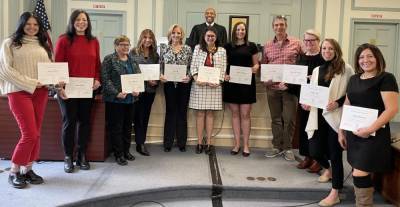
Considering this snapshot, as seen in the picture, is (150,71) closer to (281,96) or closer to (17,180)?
(281,96)

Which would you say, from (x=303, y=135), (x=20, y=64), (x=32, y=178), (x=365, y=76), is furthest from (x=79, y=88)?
(x=365, y=76)

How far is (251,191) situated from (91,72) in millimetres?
1739

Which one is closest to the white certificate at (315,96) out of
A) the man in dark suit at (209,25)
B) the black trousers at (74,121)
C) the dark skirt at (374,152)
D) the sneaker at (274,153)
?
the dark skirt at (374,152)

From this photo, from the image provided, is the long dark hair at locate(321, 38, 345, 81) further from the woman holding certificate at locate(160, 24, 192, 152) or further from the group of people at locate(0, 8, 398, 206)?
the woman holding certificate at locate(160, 24, 192, 152)

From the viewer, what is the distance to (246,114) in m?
4.32

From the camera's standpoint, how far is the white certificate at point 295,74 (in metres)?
3.71

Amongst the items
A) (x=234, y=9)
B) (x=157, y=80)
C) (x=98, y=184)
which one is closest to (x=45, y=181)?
(x=98, y=184)

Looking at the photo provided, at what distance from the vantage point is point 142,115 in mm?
4223

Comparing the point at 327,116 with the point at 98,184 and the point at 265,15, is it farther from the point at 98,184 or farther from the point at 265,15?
the point at 265,15

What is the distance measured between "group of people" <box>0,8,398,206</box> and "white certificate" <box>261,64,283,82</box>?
0.07 metres

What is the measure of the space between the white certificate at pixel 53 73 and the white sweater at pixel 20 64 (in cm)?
4

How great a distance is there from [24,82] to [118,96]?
36.4 inches

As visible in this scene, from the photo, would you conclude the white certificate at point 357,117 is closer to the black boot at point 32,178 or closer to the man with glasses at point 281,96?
the man with glasses at point 281,96

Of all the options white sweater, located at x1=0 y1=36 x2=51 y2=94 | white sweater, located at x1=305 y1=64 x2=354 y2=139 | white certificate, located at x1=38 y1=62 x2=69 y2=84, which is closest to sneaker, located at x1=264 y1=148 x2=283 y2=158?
white sweater, located at x1=305 y1=64 x2=354 y2=139
